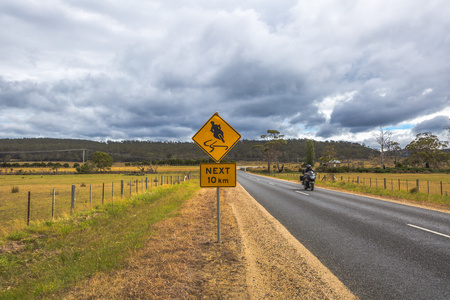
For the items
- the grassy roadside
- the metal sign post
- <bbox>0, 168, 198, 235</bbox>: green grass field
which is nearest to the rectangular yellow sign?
the metal sign post

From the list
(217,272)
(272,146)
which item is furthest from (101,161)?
(217,272)

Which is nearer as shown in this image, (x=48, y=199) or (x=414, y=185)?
(x=48, y=199)

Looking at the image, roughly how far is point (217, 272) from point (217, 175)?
2431 mm

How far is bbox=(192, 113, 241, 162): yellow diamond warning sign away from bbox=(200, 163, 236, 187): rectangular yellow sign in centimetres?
33

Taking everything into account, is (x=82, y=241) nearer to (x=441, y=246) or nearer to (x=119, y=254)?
(x=119, y=254)

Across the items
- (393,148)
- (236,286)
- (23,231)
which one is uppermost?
(393,148)

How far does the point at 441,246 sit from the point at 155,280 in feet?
20.7

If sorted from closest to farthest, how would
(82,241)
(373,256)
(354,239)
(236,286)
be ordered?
(236,286) < (373,256) < (354,239) < (82,241)

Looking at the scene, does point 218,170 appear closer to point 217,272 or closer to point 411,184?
point 217,272

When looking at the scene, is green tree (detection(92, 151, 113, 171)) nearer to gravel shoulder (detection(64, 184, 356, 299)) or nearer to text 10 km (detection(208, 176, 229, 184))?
gravel shoulder (detection(64, 184, 356, 299))

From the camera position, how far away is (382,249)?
5.98 m

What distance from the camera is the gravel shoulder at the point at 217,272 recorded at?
155 inches

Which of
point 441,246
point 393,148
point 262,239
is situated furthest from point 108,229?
point 393,148

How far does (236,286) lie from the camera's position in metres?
4.23
